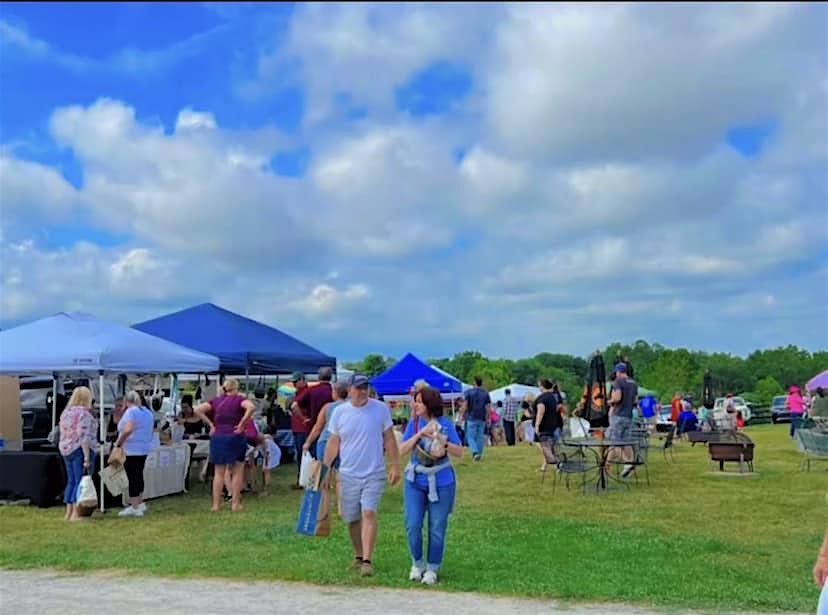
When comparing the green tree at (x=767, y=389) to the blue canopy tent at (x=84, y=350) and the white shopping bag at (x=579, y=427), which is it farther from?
the blue canopy tent at (x=84, y=350)

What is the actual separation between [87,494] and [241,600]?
4.44 meters

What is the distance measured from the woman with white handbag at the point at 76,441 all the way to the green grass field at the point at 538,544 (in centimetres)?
30

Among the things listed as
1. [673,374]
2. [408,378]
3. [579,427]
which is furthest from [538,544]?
[673,374]

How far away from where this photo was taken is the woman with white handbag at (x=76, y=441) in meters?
9.91

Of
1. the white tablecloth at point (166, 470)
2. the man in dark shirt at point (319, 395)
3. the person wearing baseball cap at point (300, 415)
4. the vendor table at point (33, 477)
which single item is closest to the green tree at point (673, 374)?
the person wearing baseball cap at point (300, 415)

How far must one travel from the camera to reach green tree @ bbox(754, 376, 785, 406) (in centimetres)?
5566

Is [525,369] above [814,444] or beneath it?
above

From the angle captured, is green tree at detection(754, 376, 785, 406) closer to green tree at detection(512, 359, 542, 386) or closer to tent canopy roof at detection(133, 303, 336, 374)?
green tree at detection(512, 359, 542, 386)

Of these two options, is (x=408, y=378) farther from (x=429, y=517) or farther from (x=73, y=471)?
(x=429, y=517)

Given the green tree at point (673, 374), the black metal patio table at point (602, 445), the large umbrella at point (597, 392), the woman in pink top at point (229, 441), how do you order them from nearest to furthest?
the woman in pink top at point (229, 441), the black metal patio table at point (602, 445), the large umbrella at point (597, 392), the green tree at point (673, 374)

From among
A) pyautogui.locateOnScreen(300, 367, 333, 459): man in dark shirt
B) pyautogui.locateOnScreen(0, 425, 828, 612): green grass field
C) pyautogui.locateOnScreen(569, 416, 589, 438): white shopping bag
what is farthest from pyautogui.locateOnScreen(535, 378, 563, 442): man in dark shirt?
pyautogui.locateOnScreen(300, 367, 333, 459): man in dark shirt

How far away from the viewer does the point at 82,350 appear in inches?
419

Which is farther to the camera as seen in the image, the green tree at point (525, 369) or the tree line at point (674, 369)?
the green tree at point (525, 369)

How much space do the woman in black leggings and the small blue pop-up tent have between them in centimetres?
1183
